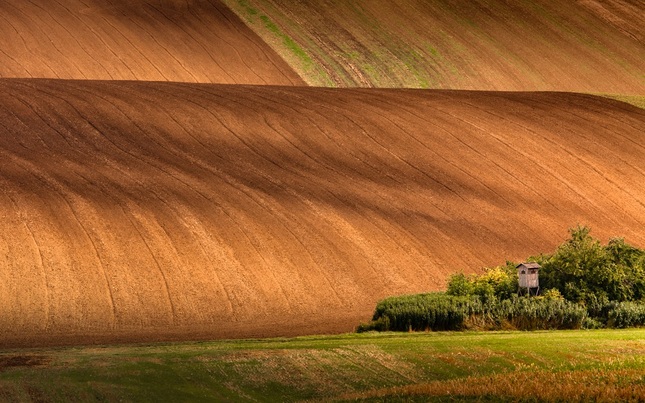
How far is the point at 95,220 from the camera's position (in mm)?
35188

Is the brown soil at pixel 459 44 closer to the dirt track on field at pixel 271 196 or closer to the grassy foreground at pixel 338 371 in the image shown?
the dirt track on field at pixel 271 196

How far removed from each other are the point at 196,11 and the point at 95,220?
30763mm

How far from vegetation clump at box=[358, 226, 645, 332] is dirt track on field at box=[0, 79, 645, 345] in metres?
2.37

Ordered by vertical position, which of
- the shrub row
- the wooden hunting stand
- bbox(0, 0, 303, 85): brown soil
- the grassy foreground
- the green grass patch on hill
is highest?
bbox(0, 0, 303, 85): brown soil

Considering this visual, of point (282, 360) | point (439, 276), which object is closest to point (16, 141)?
point (439, 276)

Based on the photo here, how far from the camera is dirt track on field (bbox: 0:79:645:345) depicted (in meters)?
31.2

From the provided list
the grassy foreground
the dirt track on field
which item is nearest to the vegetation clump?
the dirt track on field

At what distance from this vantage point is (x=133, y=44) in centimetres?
5850

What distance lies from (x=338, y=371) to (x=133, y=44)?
39.3 meters

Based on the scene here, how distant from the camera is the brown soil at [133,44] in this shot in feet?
181

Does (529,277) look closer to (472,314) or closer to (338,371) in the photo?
(472,314)

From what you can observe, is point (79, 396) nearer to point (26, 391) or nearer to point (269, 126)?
point (26, 391)

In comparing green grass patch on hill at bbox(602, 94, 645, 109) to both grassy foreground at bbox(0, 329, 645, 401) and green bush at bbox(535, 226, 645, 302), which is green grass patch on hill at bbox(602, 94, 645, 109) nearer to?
green bush at bbox(535, 226, 645, 302)

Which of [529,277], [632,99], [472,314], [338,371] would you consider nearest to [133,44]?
[632,99]
